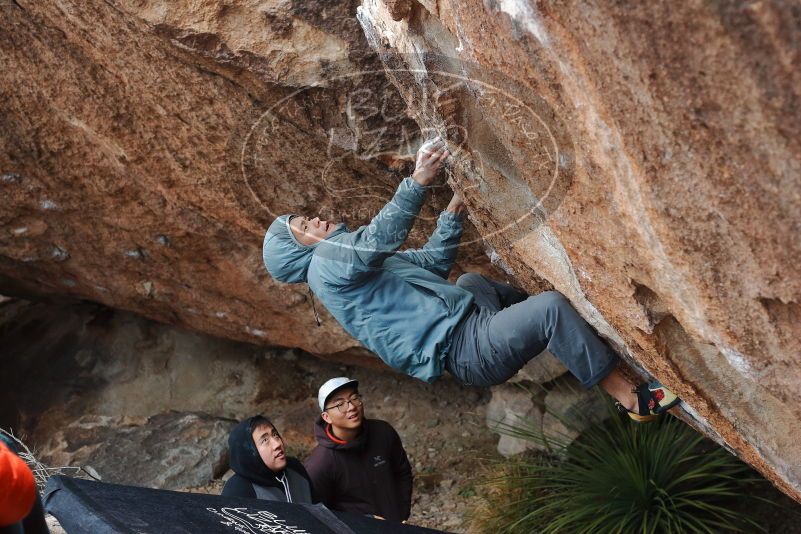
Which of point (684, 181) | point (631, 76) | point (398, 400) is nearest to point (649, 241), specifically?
point (684, 181)

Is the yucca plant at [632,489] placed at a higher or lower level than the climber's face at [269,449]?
lower

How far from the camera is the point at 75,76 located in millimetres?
4520

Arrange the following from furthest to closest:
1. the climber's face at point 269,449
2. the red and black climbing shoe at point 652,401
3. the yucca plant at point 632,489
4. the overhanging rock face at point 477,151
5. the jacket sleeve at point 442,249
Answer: the yucca plant at point 632,489 < the climber's face at point 269,449 < the jacket sleeve at point 442,249 < the red and black climbing shoe at point 652,401 < the overhanging rock face at point 477,151

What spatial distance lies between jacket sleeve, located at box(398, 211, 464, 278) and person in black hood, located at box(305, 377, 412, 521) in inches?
30.7

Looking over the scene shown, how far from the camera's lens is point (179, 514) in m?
2.85

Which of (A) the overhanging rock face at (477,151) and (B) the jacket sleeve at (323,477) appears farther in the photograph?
(B) the jacket sleeve at (323,477)

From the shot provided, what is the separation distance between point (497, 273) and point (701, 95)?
2.68 metres

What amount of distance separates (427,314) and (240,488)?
3.60 feet

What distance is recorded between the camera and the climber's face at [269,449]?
3.77 metres

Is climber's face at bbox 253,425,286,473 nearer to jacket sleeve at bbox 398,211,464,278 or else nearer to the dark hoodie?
the dark hoodie

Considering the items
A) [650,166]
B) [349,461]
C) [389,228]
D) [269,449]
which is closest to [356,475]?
[349,461]

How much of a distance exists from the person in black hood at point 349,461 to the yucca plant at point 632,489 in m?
1.08

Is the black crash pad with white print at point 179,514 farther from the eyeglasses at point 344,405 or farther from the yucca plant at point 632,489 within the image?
the yucca plant at point 632,489

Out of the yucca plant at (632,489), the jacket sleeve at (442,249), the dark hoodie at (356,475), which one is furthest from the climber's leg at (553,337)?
the yucca plant at (632,489)
